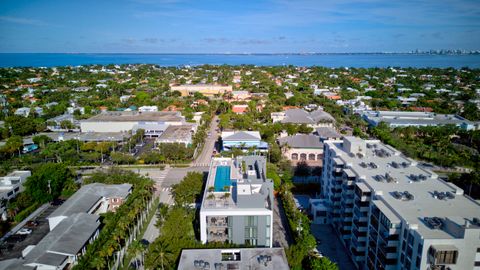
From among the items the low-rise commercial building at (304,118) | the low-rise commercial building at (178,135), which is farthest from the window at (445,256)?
the low-rise commercial building at (304,118)

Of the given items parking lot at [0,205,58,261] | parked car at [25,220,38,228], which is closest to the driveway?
parking lot at [0,205,58,261]

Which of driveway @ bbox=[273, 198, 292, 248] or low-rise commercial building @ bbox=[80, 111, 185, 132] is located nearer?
driveway @ bbox=[273, 198, 292, 248]

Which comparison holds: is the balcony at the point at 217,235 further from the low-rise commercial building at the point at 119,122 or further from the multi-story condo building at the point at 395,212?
the low-rise commercial building at the point at 119,122

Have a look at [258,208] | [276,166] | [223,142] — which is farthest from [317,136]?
[258,208]

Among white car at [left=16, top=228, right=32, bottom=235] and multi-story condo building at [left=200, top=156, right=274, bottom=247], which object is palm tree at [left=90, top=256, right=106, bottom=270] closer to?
multi-story condo building at [left=200, top=156, right=274, bottom=247]

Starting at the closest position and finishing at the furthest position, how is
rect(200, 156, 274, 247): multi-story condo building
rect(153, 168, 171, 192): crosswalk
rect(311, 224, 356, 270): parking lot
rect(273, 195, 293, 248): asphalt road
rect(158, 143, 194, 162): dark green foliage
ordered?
rect(200, 156, 274, 247): multi-story condo building → rect(311, 224, 356, 270): parking lot → rect(273, 195, 293, 248): asphalt road → rect(153, 168, 171, 192): crosswalk → rect(158, 143, 194, 162): dark green foliage

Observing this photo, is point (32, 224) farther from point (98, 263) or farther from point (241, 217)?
point (241, 217)
